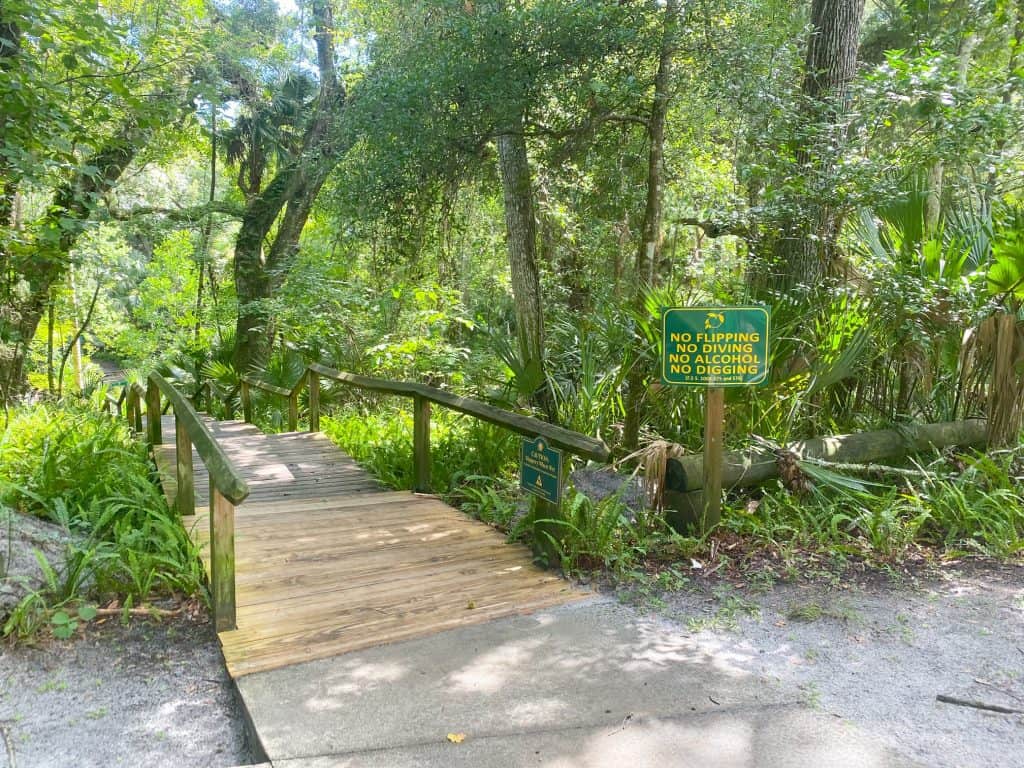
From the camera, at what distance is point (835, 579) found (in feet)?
12.9

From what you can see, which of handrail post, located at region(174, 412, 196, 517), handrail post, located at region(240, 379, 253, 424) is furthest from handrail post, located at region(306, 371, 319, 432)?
handrail post, located at region(174, 412, 196, 517)

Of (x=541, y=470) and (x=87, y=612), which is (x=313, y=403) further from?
(x=87, y=612)

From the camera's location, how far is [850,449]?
517 centimetres

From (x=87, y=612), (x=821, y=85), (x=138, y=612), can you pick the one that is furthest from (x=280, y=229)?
(x=87, y=612)

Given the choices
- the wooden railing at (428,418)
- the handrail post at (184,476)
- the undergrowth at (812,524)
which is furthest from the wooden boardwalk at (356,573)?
the wooden railing at (428,418)

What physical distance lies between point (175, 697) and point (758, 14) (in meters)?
6.65

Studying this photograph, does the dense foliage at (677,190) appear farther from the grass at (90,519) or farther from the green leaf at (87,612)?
the green leaf at (87,612)

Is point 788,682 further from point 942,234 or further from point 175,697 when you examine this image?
point 942,234

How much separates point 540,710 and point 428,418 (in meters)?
3.46

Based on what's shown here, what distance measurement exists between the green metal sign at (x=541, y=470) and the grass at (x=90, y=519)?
187cm

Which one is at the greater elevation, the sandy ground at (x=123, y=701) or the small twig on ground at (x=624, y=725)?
the small twig on ground at (x=624, y=725)

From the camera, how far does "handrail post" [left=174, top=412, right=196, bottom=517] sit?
15.5 ft

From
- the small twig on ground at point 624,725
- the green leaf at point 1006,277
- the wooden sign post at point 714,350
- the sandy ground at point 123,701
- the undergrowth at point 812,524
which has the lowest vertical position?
the sandy ground at point 123,701

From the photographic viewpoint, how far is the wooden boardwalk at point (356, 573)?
Answer: 3.23 meters
